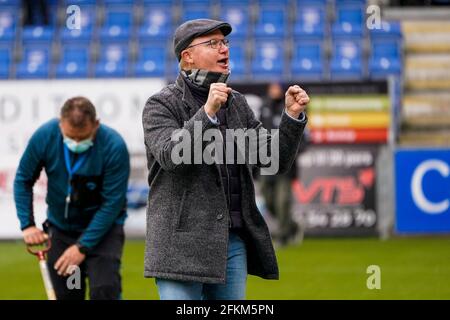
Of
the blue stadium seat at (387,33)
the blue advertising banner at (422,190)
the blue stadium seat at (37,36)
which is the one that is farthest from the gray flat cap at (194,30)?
the blue stadium seat at (37,36)

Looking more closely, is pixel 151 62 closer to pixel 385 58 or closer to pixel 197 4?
pixel 197 4

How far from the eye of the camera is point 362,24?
1831cm

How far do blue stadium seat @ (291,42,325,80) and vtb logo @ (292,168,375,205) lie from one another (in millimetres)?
2359

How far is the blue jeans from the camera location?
198 inches

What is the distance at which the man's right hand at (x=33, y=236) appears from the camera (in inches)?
278

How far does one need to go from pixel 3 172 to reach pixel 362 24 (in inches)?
264

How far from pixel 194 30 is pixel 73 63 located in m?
13.1

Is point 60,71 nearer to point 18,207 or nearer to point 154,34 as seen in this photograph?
point 154,34

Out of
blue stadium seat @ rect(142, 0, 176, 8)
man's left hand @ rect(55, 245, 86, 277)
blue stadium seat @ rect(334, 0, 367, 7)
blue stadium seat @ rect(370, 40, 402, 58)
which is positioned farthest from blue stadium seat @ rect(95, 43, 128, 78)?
man's left hand @ rect(55, 245, 86, 277)

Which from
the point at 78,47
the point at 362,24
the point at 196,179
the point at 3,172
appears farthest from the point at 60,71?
the point at 196,179

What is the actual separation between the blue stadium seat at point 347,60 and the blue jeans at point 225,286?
12234 mm

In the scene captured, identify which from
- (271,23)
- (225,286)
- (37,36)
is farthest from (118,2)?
(225,286)

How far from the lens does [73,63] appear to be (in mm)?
18000

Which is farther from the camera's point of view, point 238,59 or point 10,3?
point 10,3
